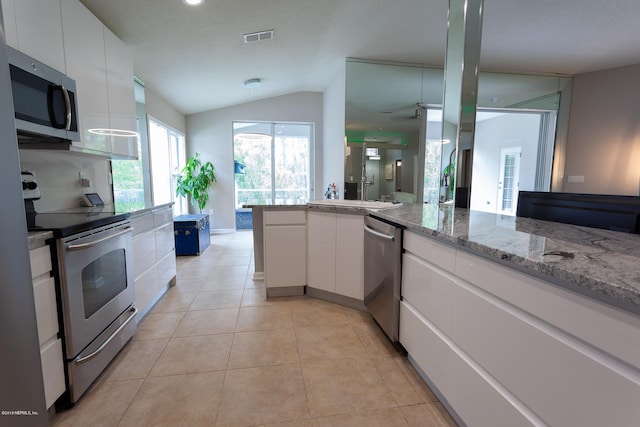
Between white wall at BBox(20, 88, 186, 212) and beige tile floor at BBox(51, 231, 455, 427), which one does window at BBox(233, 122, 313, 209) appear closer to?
white wall at BBox(20, 88, 186, 212)

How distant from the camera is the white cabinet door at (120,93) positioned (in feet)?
7.36

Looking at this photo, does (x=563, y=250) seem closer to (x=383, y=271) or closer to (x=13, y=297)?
(x=383, y=271)

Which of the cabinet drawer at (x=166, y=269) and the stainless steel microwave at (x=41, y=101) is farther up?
the stainless steel microwave at (x=41, y=101)

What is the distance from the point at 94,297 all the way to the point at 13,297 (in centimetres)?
70

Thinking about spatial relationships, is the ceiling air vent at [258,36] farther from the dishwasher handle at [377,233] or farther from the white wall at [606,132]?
the white wall at [606,132]

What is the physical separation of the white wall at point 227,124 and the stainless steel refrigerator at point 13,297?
4.85 meters

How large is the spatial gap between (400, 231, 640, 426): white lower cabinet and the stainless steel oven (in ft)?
5.68

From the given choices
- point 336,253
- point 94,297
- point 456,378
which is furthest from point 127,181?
point 456,378

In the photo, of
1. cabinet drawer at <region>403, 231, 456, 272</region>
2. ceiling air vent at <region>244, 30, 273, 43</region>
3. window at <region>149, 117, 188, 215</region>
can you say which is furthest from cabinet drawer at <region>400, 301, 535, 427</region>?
window at <region>149, 117, 188, 215</region>

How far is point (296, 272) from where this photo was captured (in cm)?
266

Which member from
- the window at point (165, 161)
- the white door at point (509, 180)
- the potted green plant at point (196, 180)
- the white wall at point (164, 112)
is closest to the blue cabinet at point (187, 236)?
the window at point (165, 161)

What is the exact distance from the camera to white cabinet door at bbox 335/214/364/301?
2305mm

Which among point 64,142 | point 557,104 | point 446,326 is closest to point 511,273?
point 446,326

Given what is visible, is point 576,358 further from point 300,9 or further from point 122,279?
point 300,9
